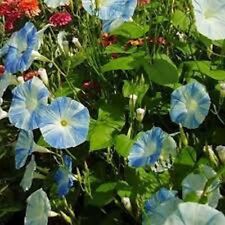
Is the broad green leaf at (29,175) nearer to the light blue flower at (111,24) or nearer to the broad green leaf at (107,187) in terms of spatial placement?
the broad green leaf at (107,187)

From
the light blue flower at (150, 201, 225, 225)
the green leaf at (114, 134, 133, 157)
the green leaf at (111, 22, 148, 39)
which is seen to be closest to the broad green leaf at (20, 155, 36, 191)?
the green leaf at (114, 134, 133, 157)

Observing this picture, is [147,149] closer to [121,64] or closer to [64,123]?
[64,123]

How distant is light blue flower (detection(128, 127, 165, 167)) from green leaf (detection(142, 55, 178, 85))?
0.24m

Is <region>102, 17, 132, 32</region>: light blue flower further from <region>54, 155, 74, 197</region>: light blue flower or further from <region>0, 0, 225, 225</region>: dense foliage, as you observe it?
<region>54, 155, 74, 197</region>: light blue flower

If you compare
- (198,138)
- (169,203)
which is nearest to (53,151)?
(198,138)

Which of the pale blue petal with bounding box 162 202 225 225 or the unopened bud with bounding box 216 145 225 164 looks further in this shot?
the unopened bud with bounding box 216 145 225 164

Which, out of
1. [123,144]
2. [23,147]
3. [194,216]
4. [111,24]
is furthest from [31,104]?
[194,216]

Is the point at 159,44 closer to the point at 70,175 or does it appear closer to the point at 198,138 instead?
the point at 198,138

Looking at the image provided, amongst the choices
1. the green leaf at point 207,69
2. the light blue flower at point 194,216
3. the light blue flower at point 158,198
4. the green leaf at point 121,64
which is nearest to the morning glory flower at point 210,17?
the green leaf at point 207,69

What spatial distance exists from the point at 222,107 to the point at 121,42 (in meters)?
0.38

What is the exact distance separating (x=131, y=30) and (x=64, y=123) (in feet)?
1.45

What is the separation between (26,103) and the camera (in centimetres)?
219

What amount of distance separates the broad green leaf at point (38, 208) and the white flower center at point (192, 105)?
403 millimetres

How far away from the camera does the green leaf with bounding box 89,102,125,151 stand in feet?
7.25
